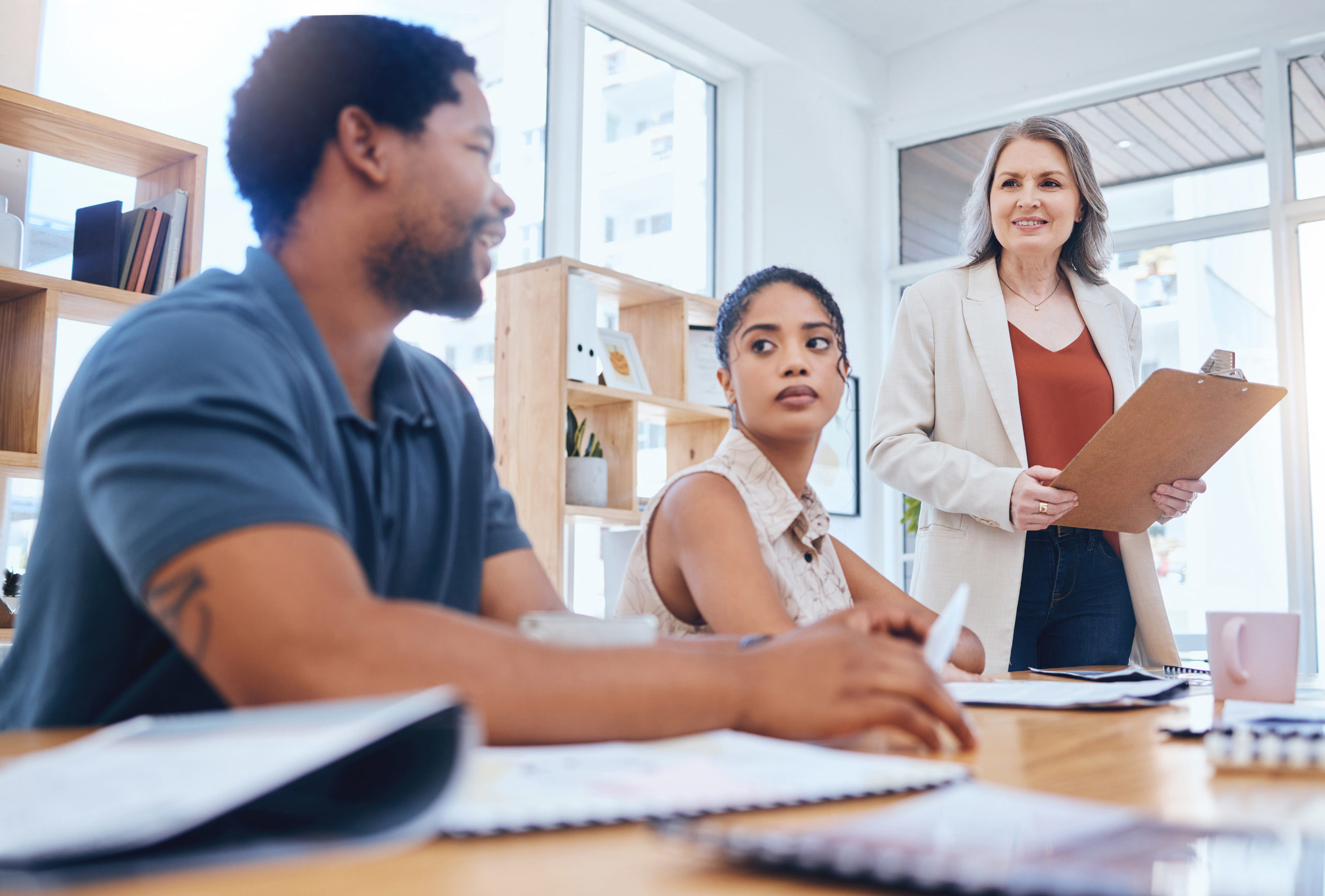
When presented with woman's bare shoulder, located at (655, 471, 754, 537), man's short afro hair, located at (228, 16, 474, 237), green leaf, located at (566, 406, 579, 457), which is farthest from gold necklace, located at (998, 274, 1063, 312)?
green leaf, located at (566, 406, 579, 457)

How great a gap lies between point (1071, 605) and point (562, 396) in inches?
75.9

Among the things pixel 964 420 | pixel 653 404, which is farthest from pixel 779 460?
pixel 653 404

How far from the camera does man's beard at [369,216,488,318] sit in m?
0.97

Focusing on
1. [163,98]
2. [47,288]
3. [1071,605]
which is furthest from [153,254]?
[1071,605]

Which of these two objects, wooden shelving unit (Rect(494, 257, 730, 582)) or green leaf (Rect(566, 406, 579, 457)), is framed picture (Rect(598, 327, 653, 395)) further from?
green leaf (Rect(566, 406, 579, 457))

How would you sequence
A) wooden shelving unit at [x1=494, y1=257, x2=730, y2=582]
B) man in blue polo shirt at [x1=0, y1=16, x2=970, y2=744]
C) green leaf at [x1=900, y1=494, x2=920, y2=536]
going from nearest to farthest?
man in blue polo shirt at [x1=0, y1=16, x2=970, y2=744] → wooden shelving unit at [x1=494, y1=257, x2=730, y2=582] → green leaf at [x1=900, y1=494, x2=920, y2=536]

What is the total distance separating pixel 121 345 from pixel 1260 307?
498 cm

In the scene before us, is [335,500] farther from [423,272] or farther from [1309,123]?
[1309,123]

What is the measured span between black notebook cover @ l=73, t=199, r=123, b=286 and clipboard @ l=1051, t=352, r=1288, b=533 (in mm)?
2190

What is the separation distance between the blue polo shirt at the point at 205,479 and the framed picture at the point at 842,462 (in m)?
4.35

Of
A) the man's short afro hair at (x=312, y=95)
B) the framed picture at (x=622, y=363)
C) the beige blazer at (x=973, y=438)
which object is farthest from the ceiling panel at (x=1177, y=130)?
the man's short afro hair at (x=312, y=95)

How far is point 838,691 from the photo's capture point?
663 millimetres

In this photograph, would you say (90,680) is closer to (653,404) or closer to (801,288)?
(801,288)

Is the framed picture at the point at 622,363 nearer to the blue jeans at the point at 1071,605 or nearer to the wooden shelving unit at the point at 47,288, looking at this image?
the wooden shelving unit at the point at 47,288
